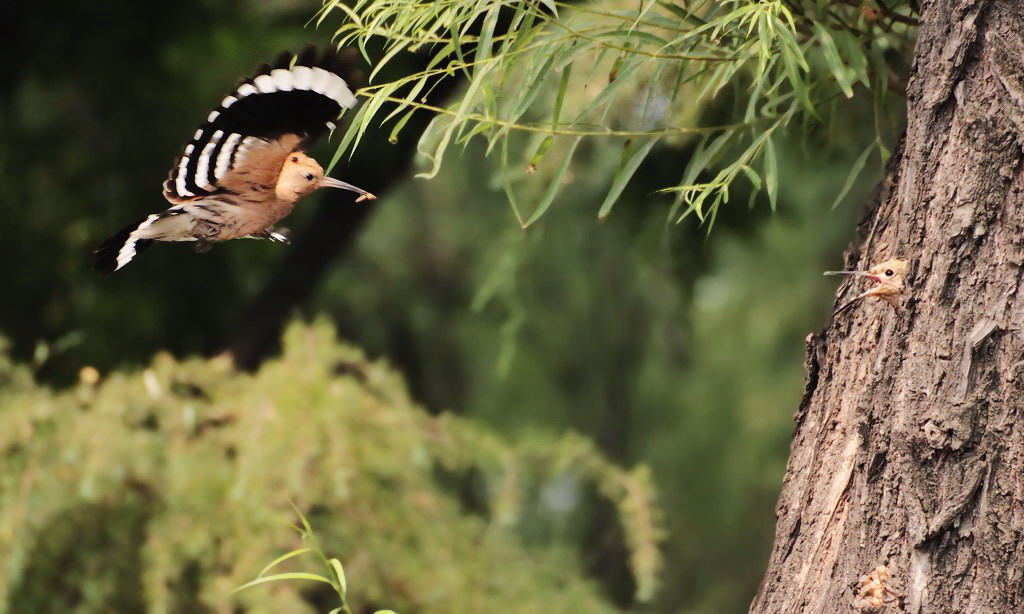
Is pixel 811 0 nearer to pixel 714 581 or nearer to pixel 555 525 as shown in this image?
pixel 555 525

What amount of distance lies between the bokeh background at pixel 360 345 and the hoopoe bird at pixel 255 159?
11cm

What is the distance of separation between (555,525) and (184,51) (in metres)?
2.30

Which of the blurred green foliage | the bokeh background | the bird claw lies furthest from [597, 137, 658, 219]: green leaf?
the blurred green foliage

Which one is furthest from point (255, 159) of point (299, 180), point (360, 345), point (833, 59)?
point (360, 345)

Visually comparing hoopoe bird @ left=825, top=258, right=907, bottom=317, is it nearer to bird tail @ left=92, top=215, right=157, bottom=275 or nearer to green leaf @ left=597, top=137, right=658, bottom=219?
green leaf @ left=597, top=137, right=658, bottom=219

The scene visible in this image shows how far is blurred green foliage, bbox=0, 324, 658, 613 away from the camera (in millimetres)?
1689

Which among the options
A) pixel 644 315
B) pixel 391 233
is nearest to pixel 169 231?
pixel 391 233

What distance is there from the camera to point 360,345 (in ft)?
10.4

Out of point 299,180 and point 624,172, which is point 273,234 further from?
point 624,172

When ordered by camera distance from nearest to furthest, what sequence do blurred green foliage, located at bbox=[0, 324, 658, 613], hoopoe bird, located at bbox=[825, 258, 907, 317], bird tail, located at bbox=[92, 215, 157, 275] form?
bird tail, located at bbox=[92, 215, 157, 275], hoopoe bird, located at bbox=[825, 258, 907, 317], blurred green foliage, located at bbox=[0, 324, 658, 613]

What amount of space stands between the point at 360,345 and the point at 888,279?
2.49 meters

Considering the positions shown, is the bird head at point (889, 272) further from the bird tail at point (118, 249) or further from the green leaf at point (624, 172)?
the bird tail at point (118, 249)

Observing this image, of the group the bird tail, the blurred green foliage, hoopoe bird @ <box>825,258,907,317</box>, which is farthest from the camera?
the blurred green foliage

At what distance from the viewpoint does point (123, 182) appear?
92.0 inches
